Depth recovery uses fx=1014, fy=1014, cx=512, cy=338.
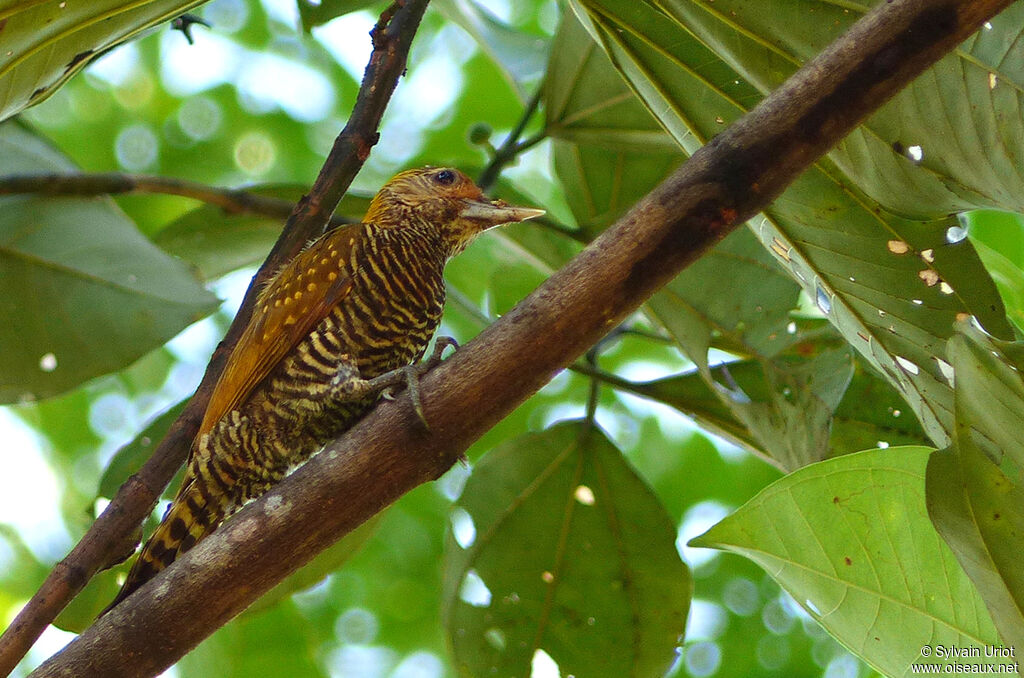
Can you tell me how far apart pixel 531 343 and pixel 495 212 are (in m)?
1.10

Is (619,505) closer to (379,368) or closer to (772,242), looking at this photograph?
(379,368)

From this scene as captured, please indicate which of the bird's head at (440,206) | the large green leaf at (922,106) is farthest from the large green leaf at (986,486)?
the bird's head at (440,206)

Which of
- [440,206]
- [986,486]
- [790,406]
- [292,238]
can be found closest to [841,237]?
[790,406]

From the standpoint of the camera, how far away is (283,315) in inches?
87.7

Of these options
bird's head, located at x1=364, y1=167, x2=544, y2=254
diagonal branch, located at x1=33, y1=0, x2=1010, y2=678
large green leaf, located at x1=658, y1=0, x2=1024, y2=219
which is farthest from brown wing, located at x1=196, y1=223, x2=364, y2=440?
large green leaf, located at x1=658, y1=0, x2=1024, y2=219

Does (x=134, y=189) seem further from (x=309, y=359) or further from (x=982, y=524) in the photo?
(x=982, y=524)

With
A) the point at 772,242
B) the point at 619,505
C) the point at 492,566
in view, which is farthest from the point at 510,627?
the point at 772,242

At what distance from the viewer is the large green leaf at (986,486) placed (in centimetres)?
128

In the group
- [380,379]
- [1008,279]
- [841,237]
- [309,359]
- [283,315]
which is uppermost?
[283,315]

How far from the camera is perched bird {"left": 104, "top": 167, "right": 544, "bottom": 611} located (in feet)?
6.85

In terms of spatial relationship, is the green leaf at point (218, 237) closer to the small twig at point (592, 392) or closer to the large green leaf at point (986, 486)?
the small twig at point (592, 392)

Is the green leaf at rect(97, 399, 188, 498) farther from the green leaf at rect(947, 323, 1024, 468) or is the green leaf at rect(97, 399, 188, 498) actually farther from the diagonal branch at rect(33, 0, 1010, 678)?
the green leaf at rect(947, 323, 1024, 468)

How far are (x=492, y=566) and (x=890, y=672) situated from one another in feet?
3.38

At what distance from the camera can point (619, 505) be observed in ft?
7.75
